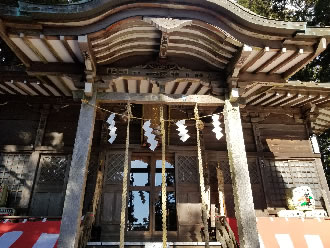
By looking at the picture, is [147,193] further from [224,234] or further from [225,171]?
[224,234]

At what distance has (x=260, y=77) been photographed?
690 centimetres

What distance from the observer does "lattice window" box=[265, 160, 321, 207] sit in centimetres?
877

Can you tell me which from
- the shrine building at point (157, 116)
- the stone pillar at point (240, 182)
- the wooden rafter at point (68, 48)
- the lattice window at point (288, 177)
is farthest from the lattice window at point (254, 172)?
the wooden rafter at point (68, 48)

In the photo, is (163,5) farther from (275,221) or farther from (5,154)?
(5,154)

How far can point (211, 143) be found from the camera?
29.8ft

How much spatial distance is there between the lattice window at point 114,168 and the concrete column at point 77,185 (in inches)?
112

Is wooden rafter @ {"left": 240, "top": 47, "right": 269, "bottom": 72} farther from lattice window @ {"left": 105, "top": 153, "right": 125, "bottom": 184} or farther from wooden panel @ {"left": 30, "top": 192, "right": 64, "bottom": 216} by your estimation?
wooden panel @ {"left": 30, "top": 192, "right": 64, "bottom": 216}

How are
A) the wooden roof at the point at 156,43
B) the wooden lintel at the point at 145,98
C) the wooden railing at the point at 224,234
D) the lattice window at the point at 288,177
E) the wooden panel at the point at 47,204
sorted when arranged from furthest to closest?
the lattice window at the point at 288,177 → the wooden panel at the point at 47,204 → the wooden lintel at the point at 145,98 → the wooden railing at the point at 224,234 → the wooden roof at the point at 156,43

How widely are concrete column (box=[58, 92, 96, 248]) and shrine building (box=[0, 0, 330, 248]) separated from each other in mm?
22

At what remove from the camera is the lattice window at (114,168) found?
8326 mm

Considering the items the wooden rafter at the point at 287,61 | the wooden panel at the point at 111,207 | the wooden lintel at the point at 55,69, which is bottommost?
the wooden panel at the point at 111,207

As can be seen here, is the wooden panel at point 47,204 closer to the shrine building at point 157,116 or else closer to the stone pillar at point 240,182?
the shrine building at point 157,116

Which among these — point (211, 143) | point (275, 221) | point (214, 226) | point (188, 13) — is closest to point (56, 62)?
point (188, 13)

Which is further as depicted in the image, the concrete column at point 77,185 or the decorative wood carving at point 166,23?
the decorative wood carving at point 166,23
